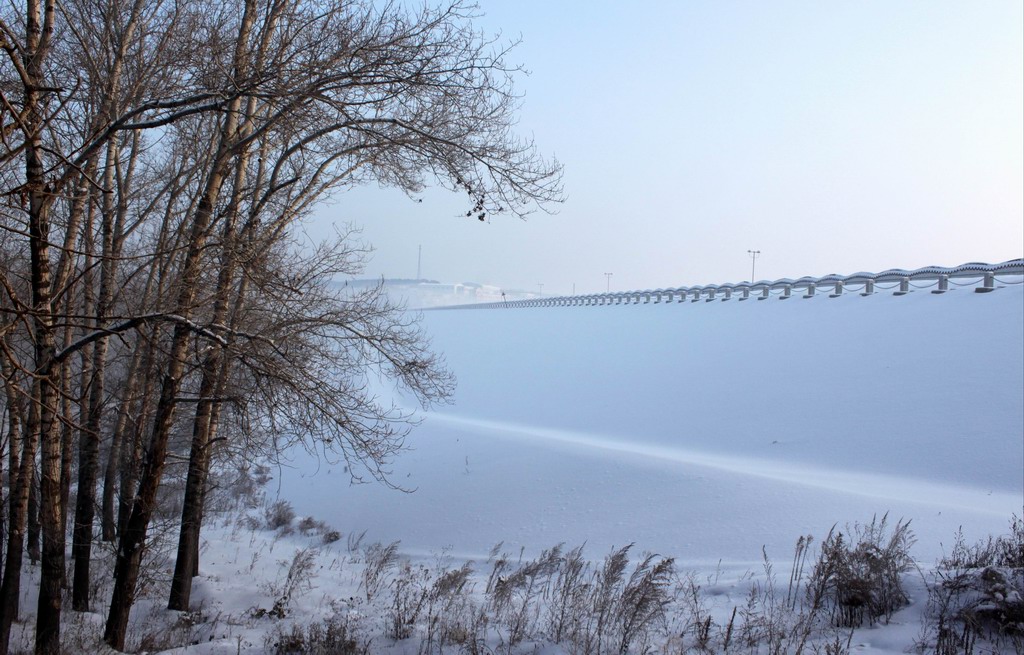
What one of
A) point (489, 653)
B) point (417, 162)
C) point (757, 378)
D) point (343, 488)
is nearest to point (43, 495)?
point (489, 653)

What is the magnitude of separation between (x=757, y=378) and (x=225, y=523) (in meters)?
13.6

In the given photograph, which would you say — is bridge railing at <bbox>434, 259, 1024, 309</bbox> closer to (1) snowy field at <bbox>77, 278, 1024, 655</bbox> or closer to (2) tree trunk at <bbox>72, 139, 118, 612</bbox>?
(1) snowy field at <bbox>77, 278, 1024, 655</bbox>

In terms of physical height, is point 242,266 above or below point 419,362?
above

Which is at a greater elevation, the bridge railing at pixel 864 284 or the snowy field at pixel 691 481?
the bridge railing at pixel 864 284

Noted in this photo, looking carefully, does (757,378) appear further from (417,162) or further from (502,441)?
(417,162)

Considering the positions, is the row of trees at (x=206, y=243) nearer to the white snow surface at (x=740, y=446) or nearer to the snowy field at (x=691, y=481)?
the snowy field at (x=691, y=481)

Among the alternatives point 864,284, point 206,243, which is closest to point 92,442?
point 206,243

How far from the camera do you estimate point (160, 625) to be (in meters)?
7.66

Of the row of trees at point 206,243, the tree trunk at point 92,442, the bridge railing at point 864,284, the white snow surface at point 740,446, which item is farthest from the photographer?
the bridge railing at point 864,284

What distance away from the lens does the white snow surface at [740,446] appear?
10617 mm

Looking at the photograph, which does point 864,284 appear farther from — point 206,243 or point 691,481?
point 206,243

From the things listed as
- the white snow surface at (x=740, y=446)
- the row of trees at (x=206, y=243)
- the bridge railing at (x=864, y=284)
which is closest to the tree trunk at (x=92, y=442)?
the row of trees at (x=206, y=243)

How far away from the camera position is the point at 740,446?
15.2 metres

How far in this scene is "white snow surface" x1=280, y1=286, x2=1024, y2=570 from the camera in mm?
10617
